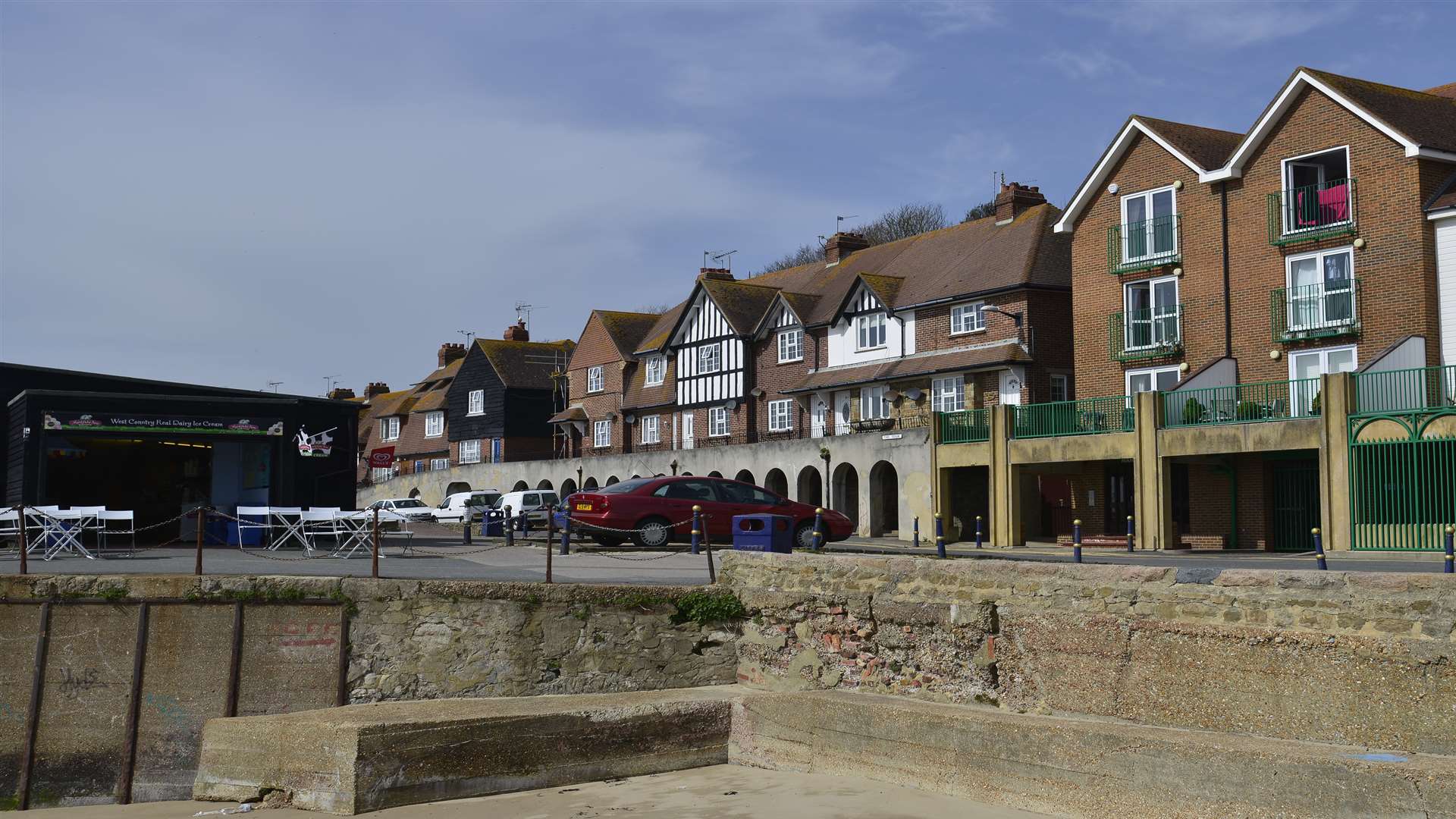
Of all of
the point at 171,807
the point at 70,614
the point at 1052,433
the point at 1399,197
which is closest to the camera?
the point at 171,807

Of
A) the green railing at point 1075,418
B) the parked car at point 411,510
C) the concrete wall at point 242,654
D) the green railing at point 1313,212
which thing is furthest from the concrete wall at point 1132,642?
the parked car at point 411,510

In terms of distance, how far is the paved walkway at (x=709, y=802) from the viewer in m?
10.3

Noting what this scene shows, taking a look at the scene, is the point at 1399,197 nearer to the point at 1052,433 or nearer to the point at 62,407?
the point at 1052,433

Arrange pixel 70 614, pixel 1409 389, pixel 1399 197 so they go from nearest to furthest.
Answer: pixel 70 614 < pixel 1409 389 < pixel 1399 197

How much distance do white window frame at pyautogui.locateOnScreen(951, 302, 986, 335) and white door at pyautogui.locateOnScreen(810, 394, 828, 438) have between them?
21.5 ft

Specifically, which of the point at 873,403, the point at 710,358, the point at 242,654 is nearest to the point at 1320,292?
the point at 873,403

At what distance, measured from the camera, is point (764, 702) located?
40.7 ft

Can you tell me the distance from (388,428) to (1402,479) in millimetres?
63914

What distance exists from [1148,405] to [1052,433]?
3.29 m

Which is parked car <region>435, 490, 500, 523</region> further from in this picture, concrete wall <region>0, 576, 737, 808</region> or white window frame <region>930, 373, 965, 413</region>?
concrete wall <region>0, 576, 737, 808</region>

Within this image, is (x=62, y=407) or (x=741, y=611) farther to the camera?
(x=62, y=407)

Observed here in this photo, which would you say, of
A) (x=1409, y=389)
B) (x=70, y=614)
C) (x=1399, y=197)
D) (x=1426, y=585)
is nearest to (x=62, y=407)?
(x=70, y=614)

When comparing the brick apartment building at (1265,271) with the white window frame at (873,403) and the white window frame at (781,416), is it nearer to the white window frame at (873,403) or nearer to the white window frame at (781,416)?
the white window frame at (873,403)

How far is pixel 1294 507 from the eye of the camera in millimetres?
29094
